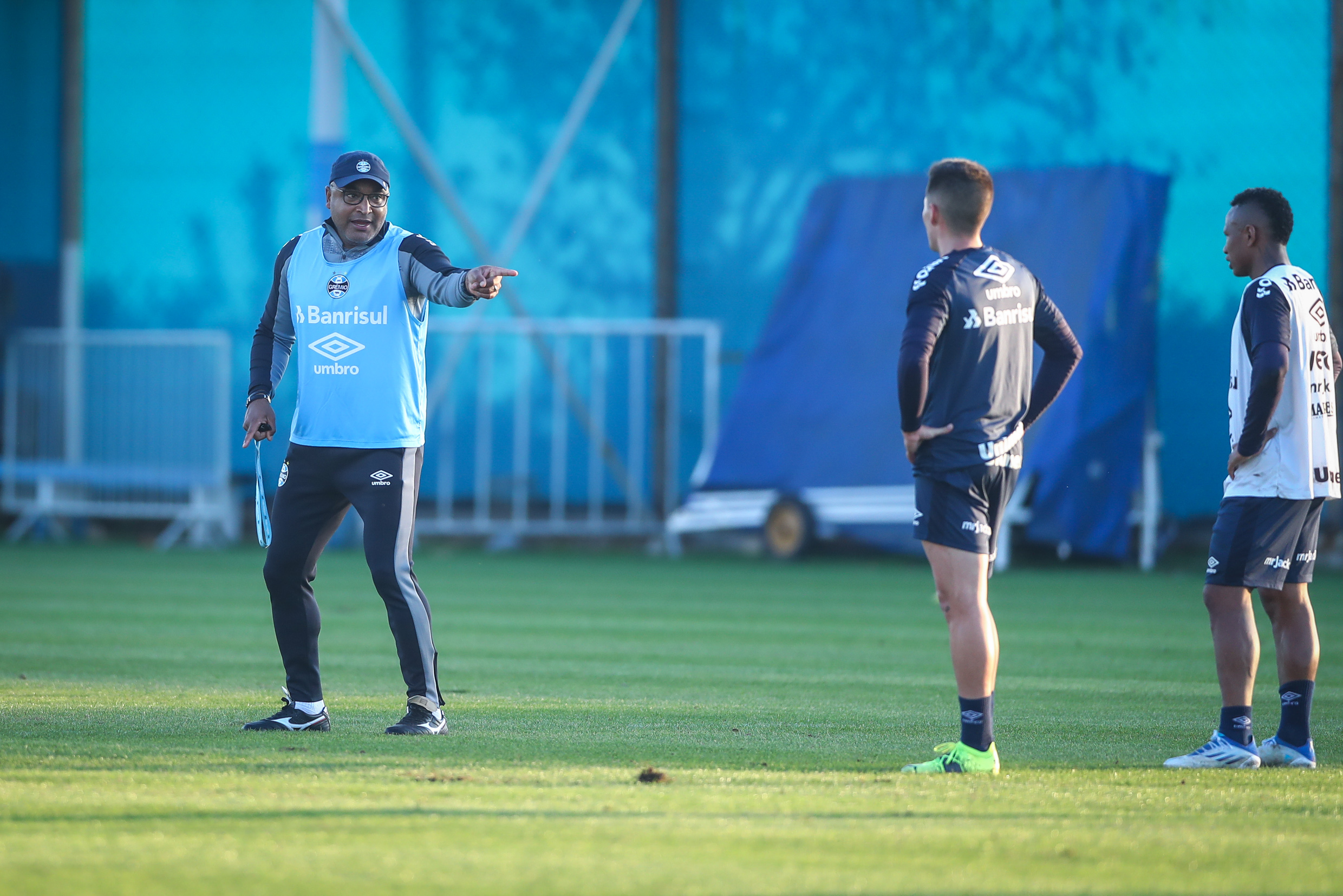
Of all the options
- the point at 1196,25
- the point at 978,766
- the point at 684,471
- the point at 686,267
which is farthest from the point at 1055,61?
the point at 978,766

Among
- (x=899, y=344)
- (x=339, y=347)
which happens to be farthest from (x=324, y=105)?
(x=339, y=347)

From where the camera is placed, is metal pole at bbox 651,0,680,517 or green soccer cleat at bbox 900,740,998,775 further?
metal pole at bbox 651,0,680,517

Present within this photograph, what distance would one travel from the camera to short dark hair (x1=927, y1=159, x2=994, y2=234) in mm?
5738

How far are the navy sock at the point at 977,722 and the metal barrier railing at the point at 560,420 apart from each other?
44.8 feet

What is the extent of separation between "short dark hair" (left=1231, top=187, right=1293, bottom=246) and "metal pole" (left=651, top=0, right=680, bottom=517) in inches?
543

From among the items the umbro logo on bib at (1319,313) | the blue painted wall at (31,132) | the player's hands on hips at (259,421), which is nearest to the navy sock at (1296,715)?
the umbro logo on bib at (1319,313)

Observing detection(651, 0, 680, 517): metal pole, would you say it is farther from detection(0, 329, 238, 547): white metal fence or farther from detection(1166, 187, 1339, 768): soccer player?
detection(1166, 187, 1339, 768): soccer player

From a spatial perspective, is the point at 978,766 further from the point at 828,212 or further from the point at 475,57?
the point at 475,57

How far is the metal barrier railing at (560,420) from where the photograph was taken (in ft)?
64.1

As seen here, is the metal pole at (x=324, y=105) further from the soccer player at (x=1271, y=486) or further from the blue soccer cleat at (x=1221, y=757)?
the blue soccer cleat at (x=1221, y=757)

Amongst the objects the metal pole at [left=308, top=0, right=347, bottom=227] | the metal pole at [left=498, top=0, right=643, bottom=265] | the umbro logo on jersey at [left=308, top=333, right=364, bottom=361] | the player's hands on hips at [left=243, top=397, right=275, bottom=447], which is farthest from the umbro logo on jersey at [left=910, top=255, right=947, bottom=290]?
the metal pole at [left=308, top=0, right=347, bottom=227]

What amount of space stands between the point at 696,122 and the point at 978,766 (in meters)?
15.2

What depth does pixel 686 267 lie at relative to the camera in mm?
20016

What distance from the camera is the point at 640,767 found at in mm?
5652
